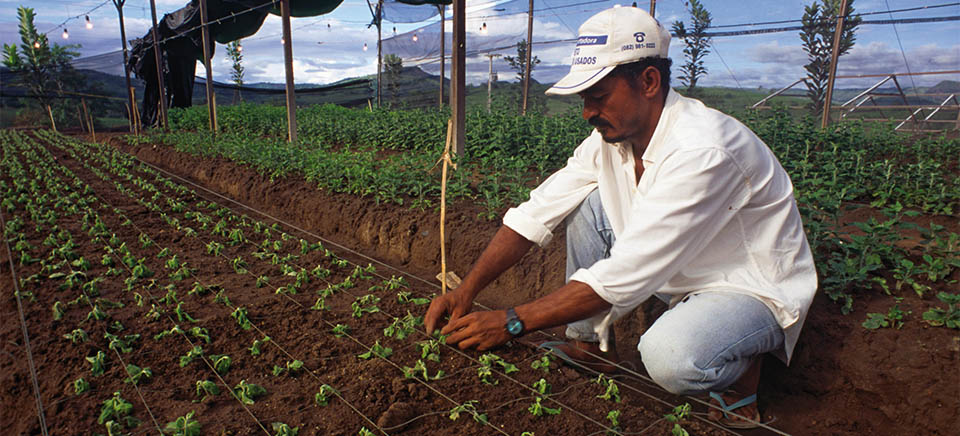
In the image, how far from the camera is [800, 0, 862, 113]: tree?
287 inches

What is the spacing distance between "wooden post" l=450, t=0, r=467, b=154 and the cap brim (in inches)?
133

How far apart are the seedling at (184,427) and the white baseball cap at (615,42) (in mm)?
1598

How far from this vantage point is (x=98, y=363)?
2205mm

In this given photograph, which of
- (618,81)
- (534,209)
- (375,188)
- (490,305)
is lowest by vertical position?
(490,305)

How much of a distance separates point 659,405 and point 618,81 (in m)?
1.34

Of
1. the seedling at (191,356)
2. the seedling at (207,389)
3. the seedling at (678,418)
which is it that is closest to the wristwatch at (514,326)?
the seedling at (678,418)

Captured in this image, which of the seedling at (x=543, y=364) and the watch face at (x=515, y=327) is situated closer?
the watch face at (x=515, y=327)

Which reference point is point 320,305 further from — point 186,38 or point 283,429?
point 186,38

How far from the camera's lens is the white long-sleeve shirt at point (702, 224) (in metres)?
1.67

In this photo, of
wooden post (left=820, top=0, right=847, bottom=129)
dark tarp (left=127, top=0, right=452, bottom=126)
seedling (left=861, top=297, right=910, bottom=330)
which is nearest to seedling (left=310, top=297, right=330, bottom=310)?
seedling (left=861, top=297, right=910, bottom=330)

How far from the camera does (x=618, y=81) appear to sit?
5.94ft

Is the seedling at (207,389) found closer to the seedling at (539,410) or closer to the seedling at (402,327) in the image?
the seedling at (402,327)

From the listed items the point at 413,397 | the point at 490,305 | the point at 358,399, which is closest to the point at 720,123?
the point at 413,397

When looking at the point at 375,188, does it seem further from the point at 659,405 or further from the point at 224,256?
the point at 659,405
